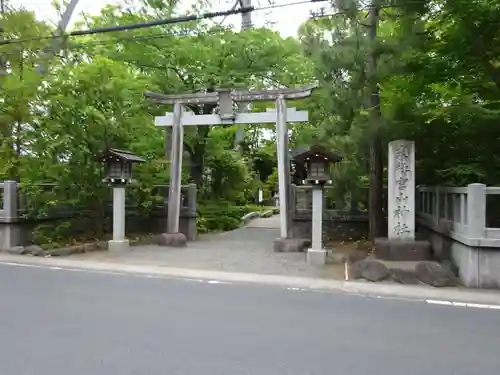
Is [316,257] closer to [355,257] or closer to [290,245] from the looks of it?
[355,257]

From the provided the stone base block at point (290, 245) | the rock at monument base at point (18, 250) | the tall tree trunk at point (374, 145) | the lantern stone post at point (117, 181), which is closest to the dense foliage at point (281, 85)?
the tall tree trunk at point (374, 145)

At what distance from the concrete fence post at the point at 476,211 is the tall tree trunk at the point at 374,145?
3.31 m

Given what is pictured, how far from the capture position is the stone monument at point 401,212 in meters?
11.0

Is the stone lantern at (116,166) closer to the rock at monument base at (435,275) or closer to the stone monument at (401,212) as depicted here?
the stone monument at (401,212)

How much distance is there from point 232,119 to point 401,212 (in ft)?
21.7

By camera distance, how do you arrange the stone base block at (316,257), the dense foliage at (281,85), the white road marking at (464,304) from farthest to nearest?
the stone base block at (316,257), the dense foliage at (281,85), the white road marking at (464,304)

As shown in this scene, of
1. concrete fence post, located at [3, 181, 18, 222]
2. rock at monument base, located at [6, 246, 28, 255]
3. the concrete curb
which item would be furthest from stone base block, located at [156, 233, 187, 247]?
concrete fence post, located at [3, 181, 18, 222]

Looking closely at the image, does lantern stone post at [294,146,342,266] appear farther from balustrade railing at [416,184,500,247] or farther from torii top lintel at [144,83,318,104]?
balustrade railing at [416,184,500,247]

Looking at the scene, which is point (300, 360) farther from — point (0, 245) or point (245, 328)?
point (0, 245)

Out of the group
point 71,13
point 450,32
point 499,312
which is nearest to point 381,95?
point 450,32

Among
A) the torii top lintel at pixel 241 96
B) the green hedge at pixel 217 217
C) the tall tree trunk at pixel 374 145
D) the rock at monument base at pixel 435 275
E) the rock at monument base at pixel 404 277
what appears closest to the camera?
the rock at monument base at pixel 435 275

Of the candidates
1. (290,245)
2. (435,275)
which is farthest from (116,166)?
(435,275)

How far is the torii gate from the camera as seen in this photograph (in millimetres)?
15141

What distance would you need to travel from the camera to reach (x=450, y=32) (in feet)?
35.6
